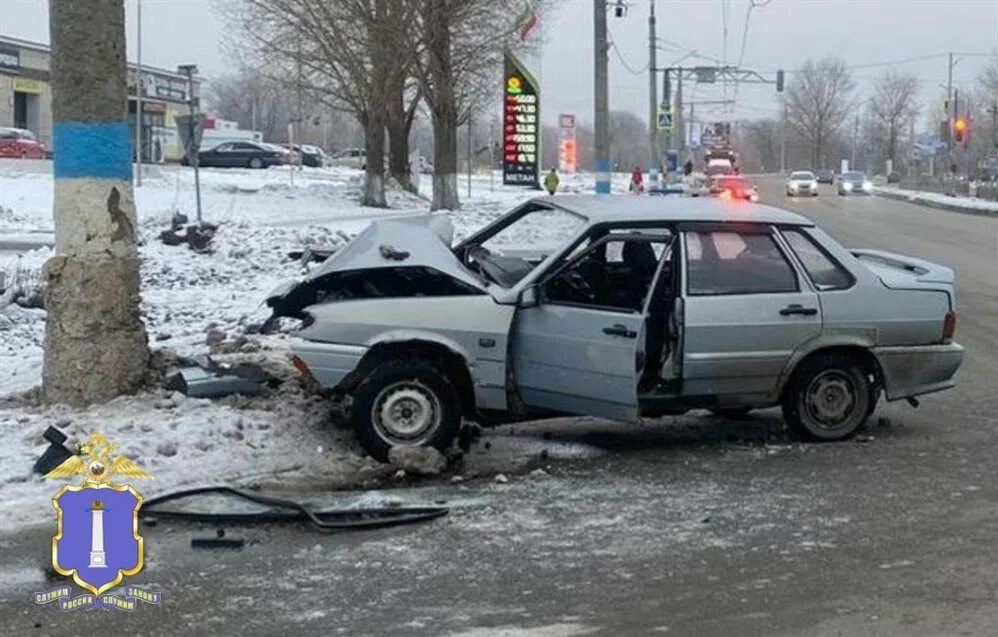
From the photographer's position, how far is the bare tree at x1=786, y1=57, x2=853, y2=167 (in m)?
135

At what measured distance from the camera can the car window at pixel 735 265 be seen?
787cm

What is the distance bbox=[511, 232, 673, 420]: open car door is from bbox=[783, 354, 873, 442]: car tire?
1169 mm

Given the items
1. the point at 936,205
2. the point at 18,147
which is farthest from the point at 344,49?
the point at 936,205

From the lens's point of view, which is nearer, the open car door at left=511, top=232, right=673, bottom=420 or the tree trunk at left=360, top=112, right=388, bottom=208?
the open car door at left=511, top=232, right=673, bottom=420

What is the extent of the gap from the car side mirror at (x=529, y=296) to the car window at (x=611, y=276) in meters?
0.11

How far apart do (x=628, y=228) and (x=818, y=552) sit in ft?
9.21

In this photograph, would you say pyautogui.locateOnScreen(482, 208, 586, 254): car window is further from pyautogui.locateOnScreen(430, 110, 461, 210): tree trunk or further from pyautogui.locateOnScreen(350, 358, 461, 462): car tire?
pyautogui.locateOnScreen(430, 110, 461, 210): tree trunk

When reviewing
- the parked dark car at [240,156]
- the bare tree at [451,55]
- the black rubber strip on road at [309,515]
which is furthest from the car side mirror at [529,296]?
the parked dark car at [240,156]

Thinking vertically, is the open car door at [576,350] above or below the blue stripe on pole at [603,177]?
below

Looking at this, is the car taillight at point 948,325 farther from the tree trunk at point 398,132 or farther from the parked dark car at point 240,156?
the parked dark car at point 240,156

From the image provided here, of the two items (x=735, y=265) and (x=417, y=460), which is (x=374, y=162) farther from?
(x=417, y=460)

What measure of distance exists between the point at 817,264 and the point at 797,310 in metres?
0.43

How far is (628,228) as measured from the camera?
26.0ft

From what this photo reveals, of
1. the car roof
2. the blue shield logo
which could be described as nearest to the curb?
the car roof
